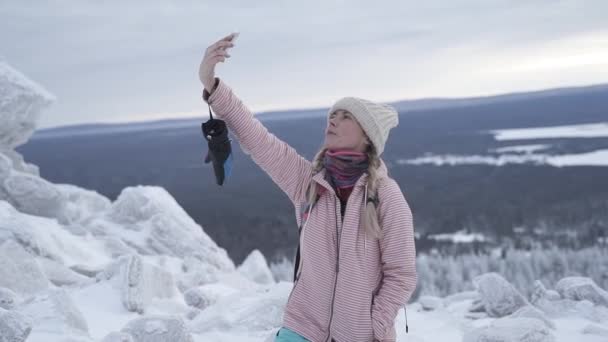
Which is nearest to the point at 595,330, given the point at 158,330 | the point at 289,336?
the point at 158,330

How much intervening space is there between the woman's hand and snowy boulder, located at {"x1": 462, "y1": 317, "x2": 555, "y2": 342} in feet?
15.6

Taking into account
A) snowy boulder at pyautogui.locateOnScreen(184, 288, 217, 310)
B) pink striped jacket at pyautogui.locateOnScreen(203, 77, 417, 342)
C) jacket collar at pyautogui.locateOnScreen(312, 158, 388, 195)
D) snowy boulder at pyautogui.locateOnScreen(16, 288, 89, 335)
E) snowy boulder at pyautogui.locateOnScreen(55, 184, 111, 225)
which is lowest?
snowy boulder at pyautogui.locateOnScreen(55, 184, 111, 225)

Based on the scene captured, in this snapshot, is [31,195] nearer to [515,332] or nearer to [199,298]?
[199,298]

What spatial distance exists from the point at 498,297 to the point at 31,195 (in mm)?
11250

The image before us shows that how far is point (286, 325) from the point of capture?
3377 millimetres

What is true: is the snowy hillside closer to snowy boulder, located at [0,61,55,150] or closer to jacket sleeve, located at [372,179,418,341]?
snowy boulder, located at [0,61,55,150]

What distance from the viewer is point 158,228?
16594mm

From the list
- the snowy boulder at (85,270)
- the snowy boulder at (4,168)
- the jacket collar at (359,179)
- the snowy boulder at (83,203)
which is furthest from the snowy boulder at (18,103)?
the jacket collar at (359,179)

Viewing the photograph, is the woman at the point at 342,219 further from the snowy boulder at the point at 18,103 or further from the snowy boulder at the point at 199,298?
the snowy boulder at the point at 18,103

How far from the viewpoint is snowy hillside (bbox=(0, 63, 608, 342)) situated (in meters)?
6.32

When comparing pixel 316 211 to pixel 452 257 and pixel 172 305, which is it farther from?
pixel 452 257

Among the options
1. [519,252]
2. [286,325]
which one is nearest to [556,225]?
[519,252]

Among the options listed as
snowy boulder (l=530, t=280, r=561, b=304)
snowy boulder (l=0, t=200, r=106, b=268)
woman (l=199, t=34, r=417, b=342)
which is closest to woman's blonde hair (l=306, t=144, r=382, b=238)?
woman (l=199, t=34, r=417, b=342)

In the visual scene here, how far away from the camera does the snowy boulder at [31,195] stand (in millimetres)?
14547
